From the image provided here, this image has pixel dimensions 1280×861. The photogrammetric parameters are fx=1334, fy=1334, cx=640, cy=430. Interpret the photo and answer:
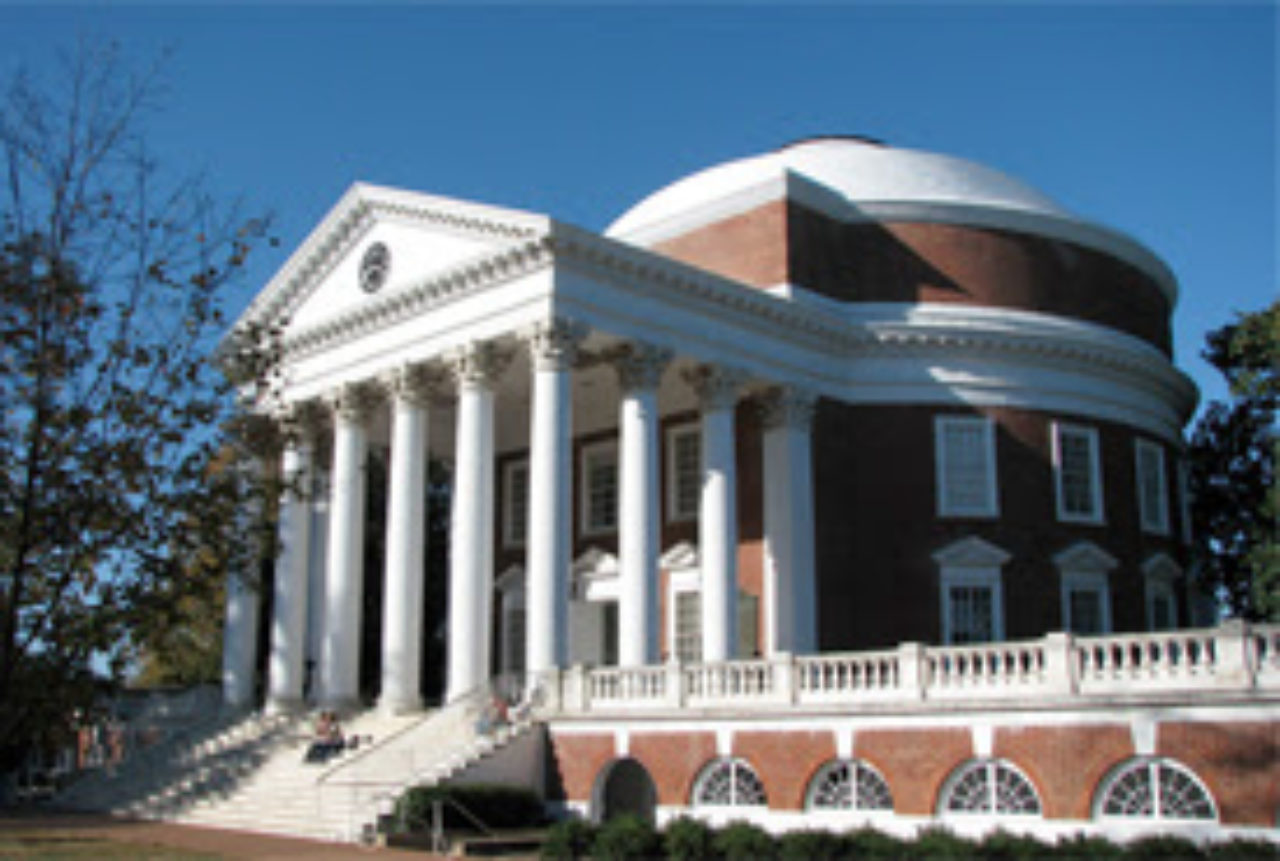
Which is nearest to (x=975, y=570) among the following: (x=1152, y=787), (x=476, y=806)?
(x=1152, y=787)

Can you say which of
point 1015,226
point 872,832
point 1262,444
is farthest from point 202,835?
point 1262,444

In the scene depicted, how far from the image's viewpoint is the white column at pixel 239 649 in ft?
121

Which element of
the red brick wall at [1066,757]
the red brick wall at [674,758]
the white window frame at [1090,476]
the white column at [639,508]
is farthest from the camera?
the white window frame at [1090,476]

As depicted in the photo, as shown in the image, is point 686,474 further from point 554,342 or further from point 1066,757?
point 1066,757

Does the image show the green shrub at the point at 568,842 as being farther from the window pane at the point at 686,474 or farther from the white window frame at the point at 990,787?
the window pane at the point at 686,474

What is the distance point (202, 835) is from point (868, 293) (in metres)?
22.5

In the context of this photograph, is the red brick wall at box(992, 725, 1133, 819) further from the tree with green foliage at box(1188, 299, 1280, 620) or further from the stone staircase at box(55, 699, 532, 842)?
the tree with green foliage at box(1188, 299, 1280, 620)

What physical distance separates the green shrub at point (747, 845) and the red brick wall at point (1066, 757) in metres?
3.90

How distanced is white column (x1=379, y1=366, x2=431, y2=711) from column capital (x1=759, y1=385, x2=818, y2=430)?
27.9 feet

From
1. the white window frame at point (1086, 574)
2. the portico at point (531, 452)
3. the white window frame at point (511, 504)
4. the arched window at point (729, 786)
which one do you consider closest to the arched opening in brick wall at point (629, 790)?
the portico at point (531, 452)

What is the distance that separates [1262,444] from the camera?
44062 mm

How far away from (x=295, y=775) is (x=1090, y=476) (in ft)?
74.3

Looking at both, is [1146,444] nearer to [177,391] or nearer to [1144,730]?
[1144,730]

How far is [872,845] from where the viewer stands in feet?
66.9
